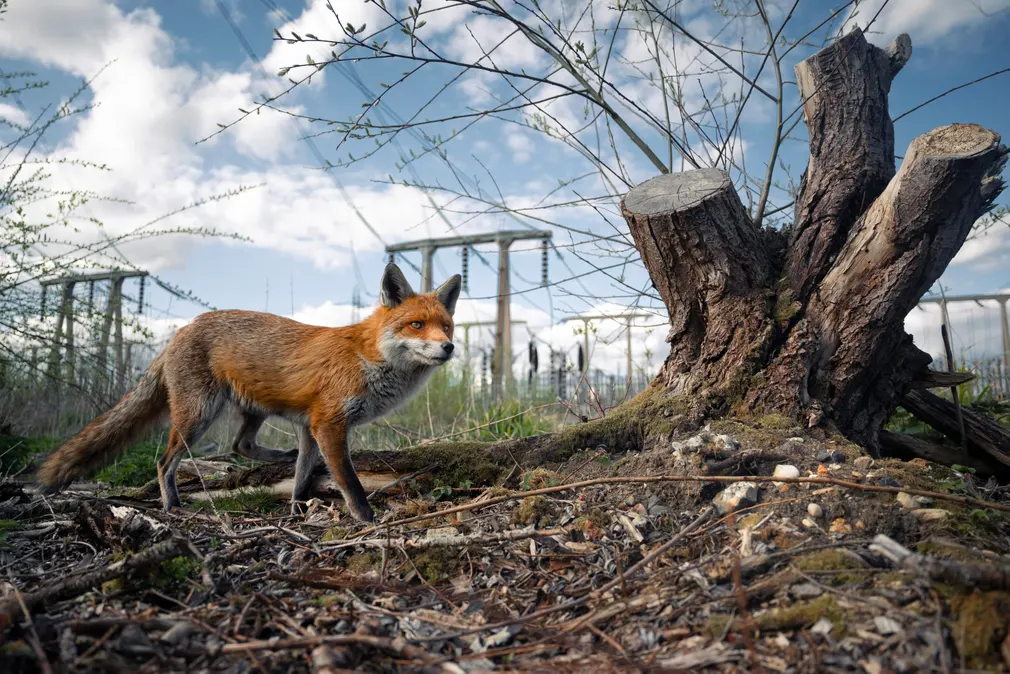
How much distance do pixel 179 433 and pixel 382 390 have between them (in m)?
1.50

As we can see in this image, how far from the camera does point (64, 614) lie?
8.11ft

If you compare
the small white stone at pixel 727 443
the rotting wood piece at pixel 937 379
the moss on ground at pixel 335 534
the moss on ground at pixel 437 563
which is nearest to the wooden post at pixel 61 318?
the moss on ground at pixel 335 534

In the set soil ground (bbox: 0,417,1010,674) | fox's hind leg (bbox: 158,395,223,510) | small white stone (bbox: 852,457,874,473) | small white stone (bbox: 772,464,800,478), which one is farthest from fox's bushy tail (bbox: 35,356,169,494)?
small white stone (bbox: 852,457,874,473)

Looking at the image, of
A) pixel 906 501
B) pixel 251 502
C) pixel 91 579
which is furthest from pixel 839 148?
pixel 91 579

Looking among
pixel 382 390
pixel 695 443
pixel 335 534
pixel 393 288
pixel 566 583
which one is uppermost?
pixel 393 288

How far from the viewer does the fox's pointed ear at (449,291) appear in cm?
475

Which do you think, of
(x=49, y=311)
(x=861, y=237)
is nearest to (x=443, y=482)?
(x=861, y=237)

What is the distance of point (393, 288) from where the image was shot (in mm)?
4582

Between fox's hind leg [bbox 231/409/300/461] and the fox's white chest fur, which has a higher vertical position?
the fox's white chest fur

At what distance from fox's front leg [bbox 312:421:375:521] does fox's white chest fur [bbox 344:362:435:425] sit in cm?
16

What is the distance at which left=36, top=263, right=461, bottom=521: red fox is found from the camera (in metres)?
4.38

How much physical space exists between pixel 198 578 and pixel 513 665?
1504 millimetres

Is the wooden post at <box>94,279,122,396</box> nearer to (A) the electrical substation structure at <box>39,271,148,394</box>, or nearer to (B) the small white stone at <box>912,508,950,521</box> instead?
(A) the electrical substation structure at <box>39,271,148,394</box>

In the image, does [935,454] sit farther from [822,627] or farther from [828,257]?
[822,627]
